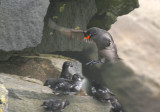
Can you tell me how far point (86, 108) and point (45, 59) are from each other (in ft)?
8.00

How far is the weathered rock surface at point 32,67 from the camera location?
6.08 m

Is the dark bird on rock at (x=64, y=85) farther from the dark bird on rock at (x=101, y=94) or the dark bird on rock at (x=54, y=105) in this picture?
the dark bird on rock at (x=101, y=94)

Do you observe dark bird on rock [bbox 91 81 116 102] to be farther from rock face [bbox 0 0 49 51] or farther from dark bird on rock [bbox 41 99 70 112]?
rock face [bbox 0 0 49 51]

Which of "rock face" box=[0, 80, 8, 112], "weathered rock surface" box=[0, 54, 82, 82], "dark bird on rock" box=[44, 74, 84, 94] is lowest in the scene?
"weathered rock surface" box=[0, 54, 82, 82]

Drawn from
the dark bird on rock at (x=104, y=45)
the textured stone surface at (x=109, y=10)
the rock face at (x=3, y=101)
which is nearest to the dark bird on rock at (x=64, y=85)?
the dark bird on rock at (x=104, y=45)

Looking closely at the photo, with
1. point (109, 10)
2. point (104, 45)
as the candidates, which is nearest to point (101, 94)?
point (104, 45)

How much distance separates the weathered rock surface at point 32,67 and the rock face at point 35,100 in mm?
1310

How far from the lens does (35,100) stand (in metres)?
4.25

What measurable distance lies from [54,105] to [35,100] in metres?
0.34

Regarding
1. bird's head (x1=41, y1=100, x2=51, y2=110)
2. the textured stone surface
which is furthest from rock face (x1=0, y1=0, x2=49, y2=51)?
the textured stone surface

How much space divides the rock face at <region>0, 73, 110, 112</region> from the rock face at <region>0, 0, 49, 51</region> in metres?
0.78

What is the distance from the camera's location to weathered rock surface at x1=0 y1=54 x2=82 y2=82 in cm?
608

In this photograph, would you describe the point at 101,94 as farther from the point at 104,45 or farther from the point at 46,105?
the point at 46,105

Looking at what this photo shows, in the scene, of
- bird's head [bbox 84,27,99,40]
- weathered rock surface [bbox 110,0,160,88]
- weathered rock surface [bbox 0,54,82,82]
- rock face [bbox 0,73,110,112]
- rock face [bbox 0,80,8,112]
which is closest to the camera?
rock face [bbox 0,80,8,112]
